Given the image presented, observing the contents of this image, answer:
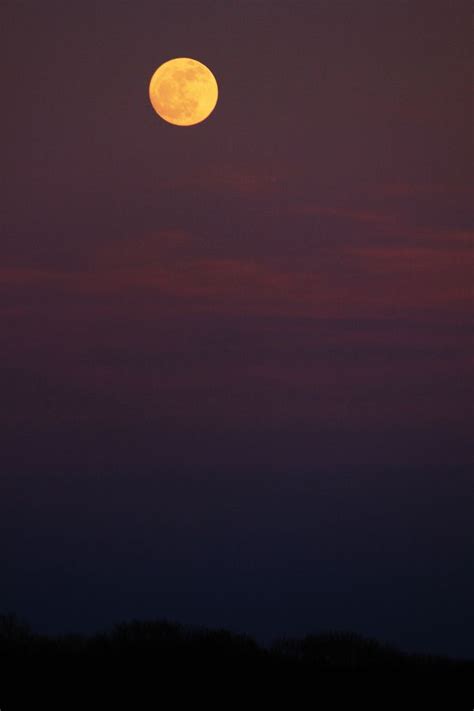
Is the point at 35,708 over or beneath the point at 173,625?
beneath

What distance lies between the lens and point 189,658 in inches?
598

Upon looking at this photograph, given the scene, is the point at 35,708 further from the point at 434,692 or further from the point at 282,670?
the point at 434,692

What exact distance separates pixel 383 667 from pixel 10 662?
545 centimetres

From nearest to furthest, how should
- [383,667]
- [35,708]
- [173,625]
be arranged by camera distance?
[35,708], [383,667], [173,625]

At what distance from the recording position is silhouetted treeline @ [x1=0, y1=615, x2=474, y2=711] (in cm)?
1427

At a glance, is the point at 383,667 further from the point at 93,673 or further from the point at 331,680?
the point at 93,673

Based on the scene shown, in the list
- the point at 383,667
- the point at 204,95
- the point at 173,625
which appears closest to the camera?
the point at 383,667

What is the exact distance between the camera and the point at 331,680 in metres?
14.3

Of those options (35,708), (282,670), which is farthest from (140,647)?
(35,708)

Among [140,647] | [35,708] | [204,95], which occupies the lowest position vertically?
[35,708]

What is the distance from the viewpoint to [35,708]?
12758 mm

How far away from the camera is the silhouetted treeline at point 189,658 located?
14.3m

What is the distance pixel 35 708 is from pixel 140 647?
3.38 m

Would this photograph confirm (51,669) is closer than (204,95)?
Yes
